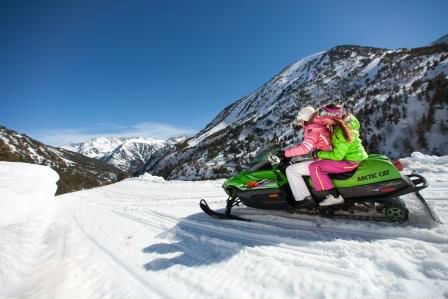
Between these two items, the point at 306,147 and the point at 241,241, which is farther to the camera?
the point at 306,147

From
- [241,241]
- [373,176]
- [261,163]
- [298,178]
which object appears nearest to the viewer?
[373,176]

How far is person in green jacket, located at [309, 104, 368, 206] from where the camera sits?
491 centimetres

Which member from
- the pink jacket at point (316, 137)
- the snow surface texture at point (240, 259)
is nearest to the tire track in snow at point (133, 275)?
the snow surface texture at point (240, 259)

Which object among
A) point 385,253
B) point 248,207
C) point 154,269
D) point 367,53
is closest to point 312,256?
point 385,253

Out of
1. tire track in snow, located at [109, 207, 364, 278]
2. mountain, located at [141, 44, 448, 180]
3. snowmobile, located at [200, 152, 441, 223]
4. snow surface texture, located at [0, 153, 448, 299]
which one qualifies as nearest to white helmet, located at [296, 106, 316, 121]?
snowmobile, located at [200, 152, 441, 223]

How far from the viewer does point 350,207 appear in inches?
206

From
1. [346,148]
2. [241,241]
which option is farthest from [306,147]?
[241,241]

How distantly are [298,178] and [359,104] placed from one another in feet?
131

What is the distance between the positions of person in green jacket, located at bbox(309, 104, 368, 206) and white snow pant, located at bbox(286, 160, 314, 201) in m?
0.14

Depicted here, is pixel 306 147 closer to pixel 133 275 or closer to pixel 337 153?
Result: pixel 337 153

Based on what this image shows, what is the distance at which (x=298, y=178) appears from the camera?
540 centimetres

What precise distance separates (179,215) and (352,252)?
4.46 meters

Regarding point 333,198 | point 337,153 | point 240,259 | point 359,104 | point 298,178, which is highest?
point 359,104

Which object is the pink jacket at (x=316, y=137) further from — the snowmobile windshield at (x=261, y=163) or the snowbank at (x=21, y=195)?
the snowbank at (x=21, y=195)
